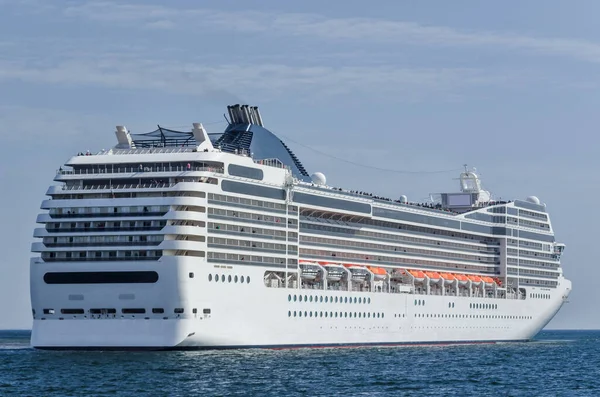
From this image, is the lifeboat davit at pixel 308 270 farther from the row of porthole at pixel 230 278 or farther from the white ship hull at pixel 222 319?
the row of porthole at pixel 230 278

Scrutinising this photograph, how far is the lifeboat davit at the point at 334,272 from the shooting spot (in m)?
87.4

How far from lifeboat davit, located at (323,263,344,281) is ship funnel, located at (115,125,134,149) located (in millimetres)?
17458

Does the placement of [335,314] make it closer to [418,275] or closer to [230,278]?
[230,278]

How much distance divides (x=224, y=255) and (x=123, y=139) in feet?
39.4

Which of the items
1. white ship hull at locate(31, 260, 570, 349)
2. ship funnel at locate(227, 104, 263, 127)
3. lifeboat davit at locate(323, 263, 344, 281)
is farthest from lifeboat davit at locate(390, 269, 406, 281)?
ship funnel at locate(227, 104, 263, 127)

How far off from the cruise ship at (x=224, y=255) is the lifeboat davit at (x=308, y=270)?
0.47ft

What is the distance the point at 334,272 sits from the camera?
88000 millimetres

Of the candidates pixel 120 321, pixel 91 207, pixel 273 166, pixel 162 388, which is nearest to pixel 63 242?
pixel 91 207

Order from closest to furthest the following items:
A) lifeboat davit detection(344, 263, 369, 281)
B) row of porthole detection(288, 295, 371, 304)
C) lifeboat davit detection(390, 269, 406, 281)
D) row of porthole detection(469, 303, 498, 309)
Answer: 1. row of porthole detection(288, 295, 371, 304)
2. lifeboat davit detection(344, 263, 369, 281)
3. lifeboat davit detection(390, 269, 406, 281)
4. row of porthole detection(469, 303, 498, 309)

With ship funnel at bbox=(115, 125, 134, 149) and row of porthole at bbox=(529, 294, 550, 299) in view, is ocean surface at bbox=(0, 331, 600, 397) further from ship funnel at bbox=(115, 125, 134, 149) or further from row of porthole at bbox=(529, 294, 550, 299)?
row of porthole at bbox=(529, 294, 550, 299)

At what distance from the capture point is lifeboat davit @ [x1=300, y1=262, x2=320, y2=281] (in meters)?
84.8

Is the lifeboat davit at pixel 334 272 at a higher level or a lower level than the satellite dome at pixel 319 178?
lower

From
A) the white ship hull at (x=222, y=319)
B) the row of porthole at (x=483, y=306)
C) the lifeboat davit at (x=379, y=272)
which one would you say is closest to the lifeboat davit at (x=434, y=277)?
the row of porthole at (x=483, y=306)

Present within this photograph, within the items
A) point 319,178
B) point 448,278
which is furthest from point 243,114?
point 448,278
